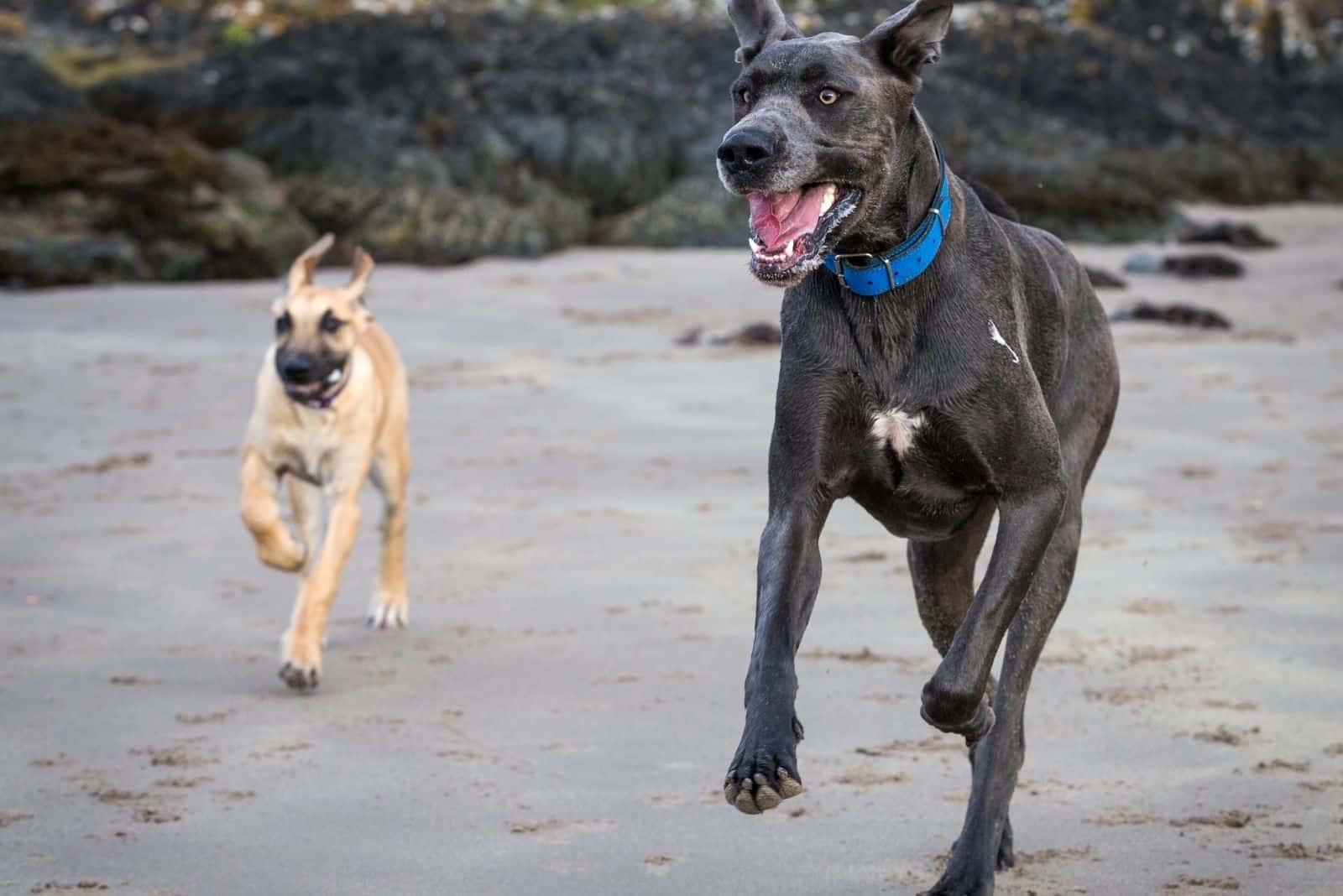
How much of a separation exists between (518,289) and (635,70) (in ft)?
23.7

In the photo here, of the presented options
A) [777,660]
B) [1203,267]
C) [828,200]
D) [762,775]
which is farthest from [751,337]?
[762,775]

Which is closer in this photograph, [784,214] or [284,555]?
[784,214]

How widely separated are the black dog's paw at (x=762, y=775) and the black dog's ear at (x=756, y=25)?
56.6 inches

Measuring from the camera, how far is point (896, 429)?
3.76m

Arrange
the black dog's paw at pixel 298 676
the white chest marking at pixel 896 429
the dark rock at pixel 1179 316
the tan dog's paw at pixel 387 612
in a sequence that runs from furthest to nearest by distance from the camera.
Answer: the dark rock at pixel 1179 316, the tan dog's paw at pixel 387 612, the black dog's paw at pixel 298 676, the white chest marking at pixel 896 429

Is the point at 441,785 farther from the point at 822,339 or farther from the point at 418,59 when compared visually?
the point at 418,59

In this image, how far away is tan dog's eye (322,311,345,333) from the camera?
6.78 metres

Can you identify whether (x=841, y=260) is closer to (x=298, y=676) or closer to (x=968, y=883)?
(x=968, y=883)

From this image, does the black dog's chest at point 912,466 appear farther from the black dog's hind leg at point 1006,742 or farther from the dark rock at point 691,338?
the dark rock at point 691,338

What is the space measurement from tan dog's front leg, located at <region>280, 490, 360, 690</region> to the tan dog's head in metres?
0.43

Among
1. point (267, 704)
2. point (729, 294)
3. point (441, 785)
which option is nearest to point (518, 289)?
point (729, 294)

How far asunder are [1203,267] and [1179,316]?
8.38 feet

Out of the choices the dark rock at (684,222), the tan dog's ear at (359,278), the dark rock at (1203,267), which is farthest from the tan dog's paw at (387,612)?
the dark rock at (684,222)

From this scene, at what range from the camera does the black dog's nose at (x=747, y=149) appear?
11.5ft
